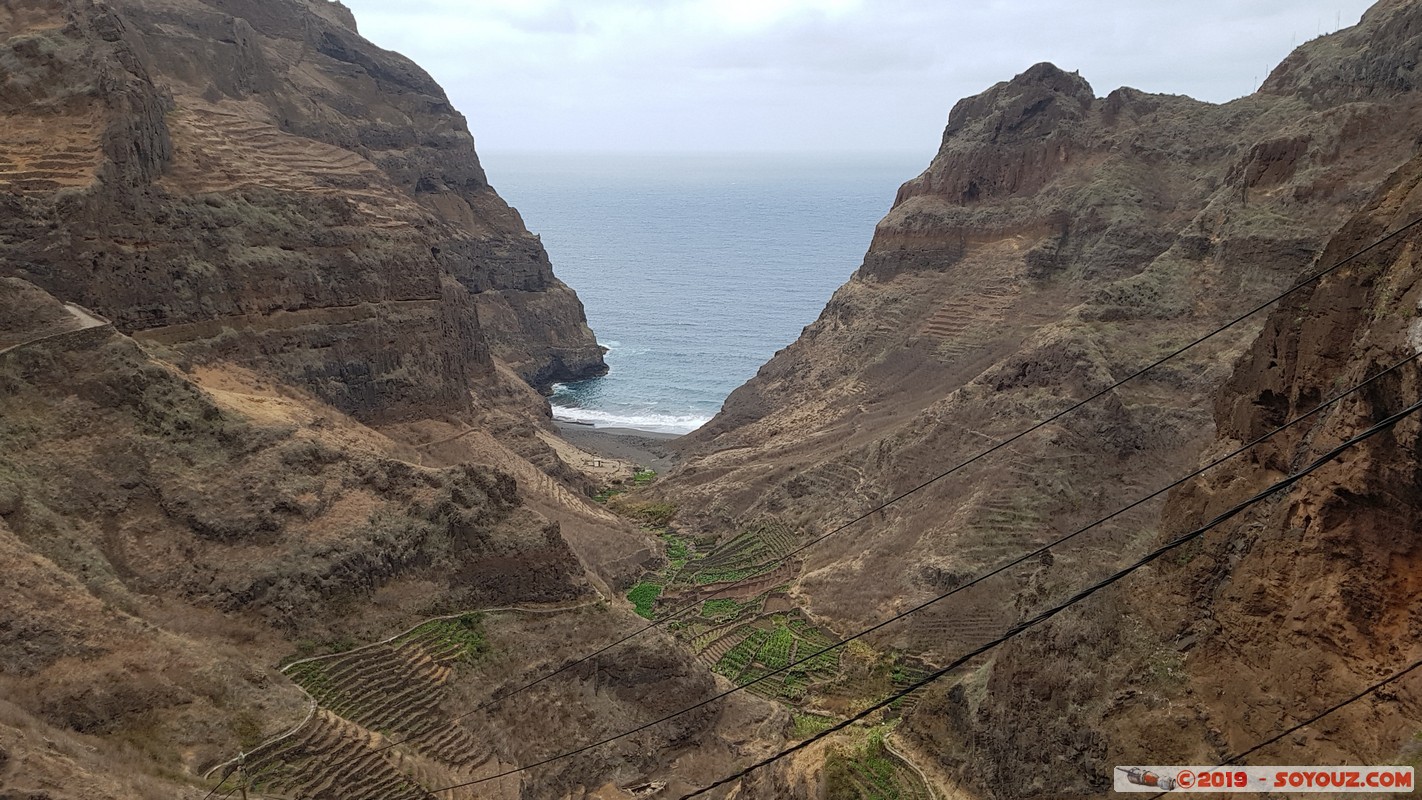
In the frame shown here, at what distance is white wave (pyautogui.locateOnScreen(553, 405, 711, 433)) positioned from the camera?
86144 mm

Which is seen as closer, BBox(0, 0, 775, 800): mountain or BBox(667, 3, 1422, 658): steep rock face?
BBox(0, 0, 775, 800): mountain

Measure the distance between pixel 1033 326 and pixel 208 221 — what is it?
130 ft

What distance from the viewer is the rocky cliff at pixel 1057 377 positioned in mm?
19438

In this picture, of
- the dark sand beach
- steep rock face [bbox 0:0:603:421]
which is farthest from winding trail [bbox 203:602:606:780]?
the dark sand beach

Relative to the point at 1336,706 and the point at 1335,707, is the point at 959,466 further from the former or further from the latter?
the point at 1335,707

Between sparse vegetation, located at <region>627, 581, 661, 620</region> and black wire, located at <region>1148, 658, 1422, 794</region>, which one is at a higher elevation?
black wire, located at <region>1148, 658, 1422, 794</region>

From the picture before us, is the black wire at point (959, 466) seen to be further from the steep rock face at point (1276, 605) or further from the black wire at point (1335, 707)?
the black wire at point (1335, 707)

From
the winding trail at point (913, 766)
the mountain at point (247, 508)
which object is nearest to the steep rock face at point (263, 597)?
the mountain at point (247, 508)

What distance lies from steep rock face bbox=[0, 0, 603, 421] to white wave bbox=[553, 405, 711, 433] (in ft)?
94.9

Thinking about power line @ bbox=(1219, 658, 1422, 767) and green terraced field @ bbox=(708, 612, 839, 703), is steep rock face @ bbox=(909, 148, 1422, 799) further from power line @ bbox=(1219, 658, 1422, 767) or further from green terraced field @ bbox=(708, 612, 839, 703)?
green terraced field @ bbox=(708, 612, 839, 703)

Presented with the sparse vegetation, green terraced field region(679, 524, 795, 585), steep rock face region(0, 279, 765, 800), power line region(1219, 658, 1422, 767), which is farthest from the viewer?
green terraced field region(679, 524, 795, 585)

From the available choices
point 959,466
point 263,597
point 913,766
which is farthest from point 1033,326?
point 263,597

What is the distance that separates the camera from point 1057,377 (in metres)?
42.4

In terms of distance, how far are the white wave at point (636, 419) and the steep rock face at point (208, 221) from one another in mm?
28927
